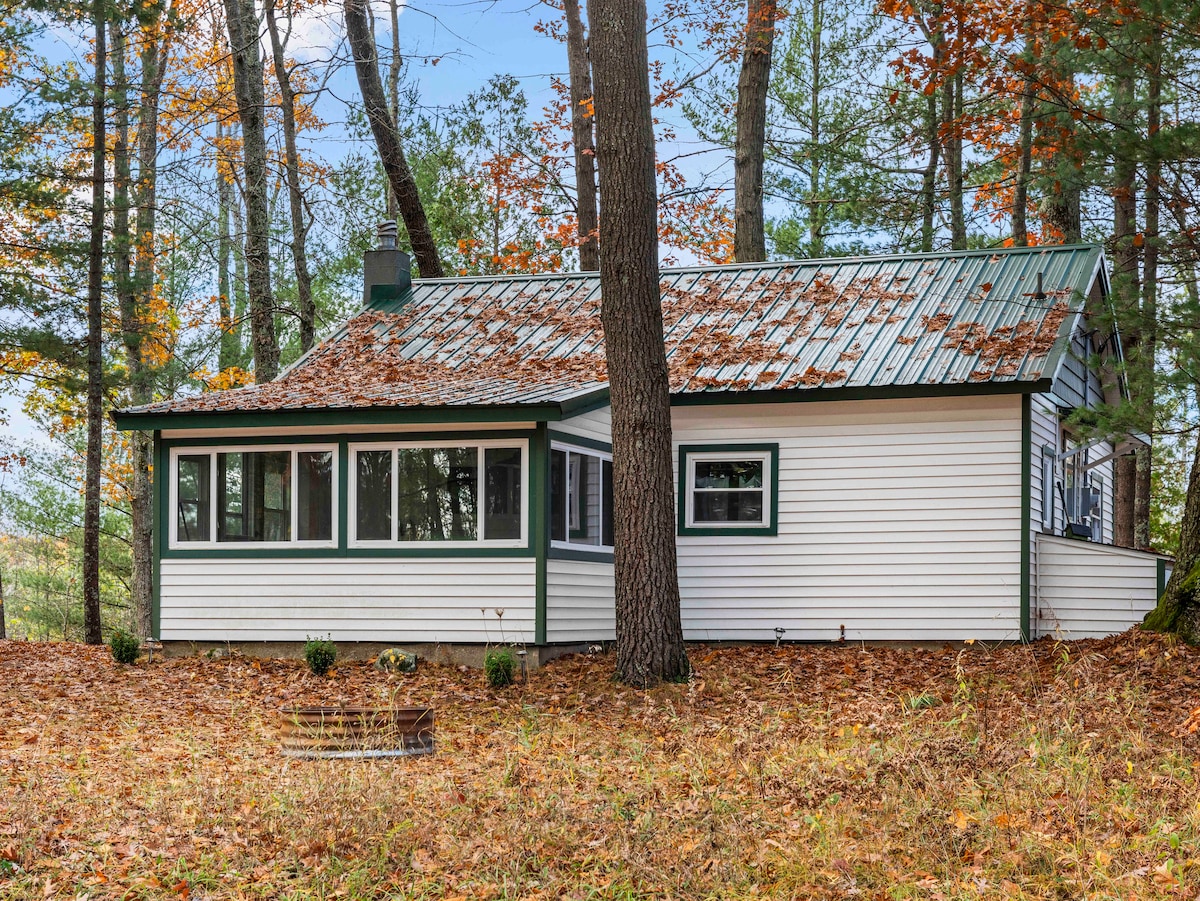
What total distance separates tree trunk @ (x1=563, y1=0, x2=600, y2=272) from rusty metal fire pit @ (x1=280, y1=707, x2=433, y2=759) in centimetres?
1616

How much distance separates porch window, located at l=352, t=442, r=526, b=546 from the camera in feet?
43.4

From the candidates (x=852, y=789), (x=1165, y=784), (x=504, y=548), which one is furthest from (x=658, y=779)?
(x=504, y=548)

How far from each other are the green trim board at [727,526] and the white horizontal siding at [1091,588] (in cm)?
287

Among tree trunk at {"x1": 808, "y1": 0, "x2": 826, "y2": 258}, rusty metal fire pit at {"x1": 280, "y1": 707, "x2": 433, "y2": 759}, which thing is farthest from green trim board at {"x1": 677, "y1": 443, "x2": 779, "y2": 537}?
tree trunk at {"x1": 808, "y1": 0, "x2": 826, "y2": 258}

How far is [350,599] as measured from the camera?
44.6ft

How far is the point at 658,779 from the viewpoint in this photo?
7.58 metres

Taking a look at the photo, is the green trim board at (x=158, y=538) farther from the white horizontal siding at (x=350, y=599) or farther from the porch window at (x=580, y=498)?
the porch window at (x=580, y=498)

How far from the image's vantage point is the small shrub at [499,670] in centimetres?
1183

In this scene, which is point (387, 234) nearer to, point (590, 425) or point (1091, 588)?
point (590, 425)

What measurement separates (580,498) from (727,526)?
1797mm

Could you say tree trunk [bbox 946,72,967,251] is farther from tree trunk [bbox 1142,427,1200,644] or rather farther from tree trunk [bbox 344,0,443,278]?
tree trunk [bbox 1142,427,1200,644]

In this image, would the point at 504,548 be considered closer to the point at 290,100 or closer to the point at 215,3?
the point at 290,100

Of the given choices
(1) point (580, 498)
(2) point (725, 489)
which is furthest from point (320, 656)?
(2) point (725, 489)

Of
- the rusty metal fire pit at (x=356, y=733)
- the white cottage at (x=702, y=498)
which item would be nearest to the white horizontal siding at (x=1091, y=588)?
the white cottage at (x=702, y=498)
